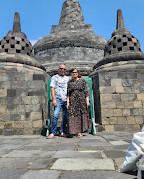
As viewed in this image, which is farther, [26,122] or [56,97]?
[26,122]

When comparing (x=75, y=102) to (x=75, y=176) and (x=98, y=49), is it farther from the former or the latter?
(x=98, y=49)

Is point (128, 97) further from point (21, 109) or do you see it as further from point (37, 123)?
point (21, 109)

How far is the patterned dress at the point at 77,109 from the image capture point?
458 centimetres

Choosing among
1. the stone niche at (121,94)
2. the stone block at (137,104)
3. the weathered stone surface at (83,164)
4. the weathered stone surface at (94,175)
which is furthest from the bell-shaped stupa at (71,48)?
the weathered stone surface at (94,175)

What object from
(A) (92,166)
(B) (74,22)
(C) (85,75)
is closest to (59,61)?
(C) (85,75)

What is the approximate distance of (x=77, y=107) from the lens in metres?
4.68

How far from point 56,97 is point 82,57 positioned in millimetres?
8784

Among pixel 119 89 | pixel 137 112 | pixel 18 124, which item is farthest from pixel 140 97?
pixel 18 124

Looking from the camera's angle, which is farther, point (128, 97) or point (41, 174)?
point (128, 97)

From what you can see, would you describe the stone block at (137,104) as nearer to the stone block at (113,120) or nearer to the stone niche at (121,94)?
the stone niche at (121,94)

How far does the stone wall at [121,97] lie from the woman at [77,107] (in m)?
1.48

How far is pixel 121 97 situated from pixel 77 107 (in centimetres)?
218

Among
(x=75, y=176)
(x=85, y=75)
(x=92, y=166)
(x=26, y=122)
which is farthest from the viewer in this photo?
(x=85, y=75)

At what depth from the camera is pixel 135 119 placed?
593 cm
